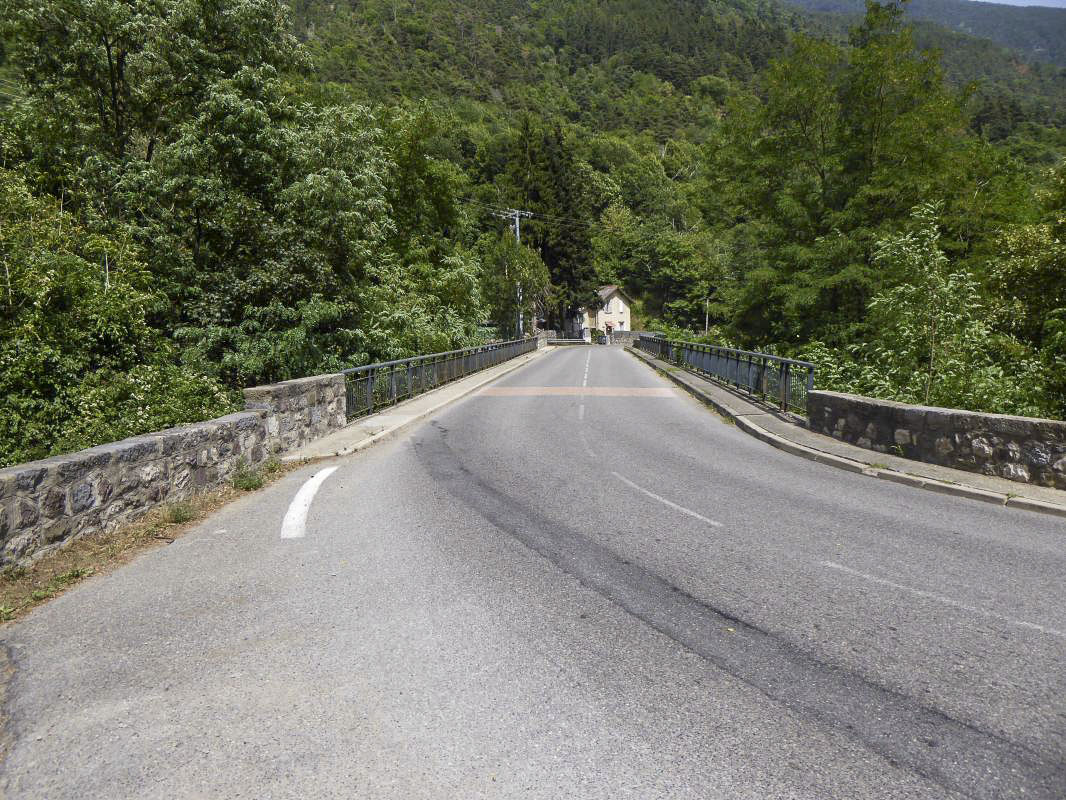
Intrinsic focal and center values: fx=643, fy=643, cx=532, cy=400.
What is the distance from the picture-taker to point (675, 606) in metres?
4.71

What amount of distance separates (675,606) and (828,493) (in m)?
4.52

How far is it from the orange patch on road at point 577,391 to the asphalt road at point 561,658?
13.0 m

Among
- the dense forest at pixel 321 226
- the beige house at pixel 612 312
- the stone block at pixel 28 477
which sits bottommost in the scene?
the beige house at pixel 612 312

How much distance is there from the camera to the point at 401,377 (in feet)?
57.8

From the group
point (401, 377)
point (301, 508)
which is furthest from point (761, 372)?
point (301, 508)

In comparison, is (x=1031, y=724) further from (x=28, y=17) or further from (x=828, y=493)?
(x=28, y=17)

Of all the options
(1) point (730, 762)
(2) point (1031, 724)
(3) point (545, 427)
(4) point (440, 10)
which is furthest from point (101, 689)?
(4) point (440, 10)

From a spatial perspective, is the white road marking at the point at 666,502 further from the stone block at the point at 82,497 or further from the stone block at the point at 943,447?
the stone block at the point at 82,497

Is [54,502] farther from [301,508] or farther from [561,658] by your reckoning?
[561,658]

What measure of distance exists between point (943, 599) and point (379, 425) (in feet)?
35.3

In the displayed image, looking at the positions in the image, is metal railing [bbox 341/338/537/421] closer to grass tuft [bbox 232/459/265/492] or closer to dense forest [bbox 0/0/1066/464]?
dense forest [bbox 0/0/1066/464]

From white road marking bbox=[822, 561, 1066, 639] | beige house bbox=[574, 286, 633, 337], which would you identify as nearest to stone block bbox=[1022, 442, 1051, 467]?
white road marking bbox=[822, 561, 1066, 639]

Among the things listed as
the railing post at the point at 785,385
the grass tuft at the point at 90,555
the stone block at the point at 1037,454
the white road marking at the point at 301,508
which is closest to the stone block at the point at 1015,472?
the stone block at the point at 1037,454

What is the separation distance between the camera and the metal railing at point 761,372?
1406 cm
